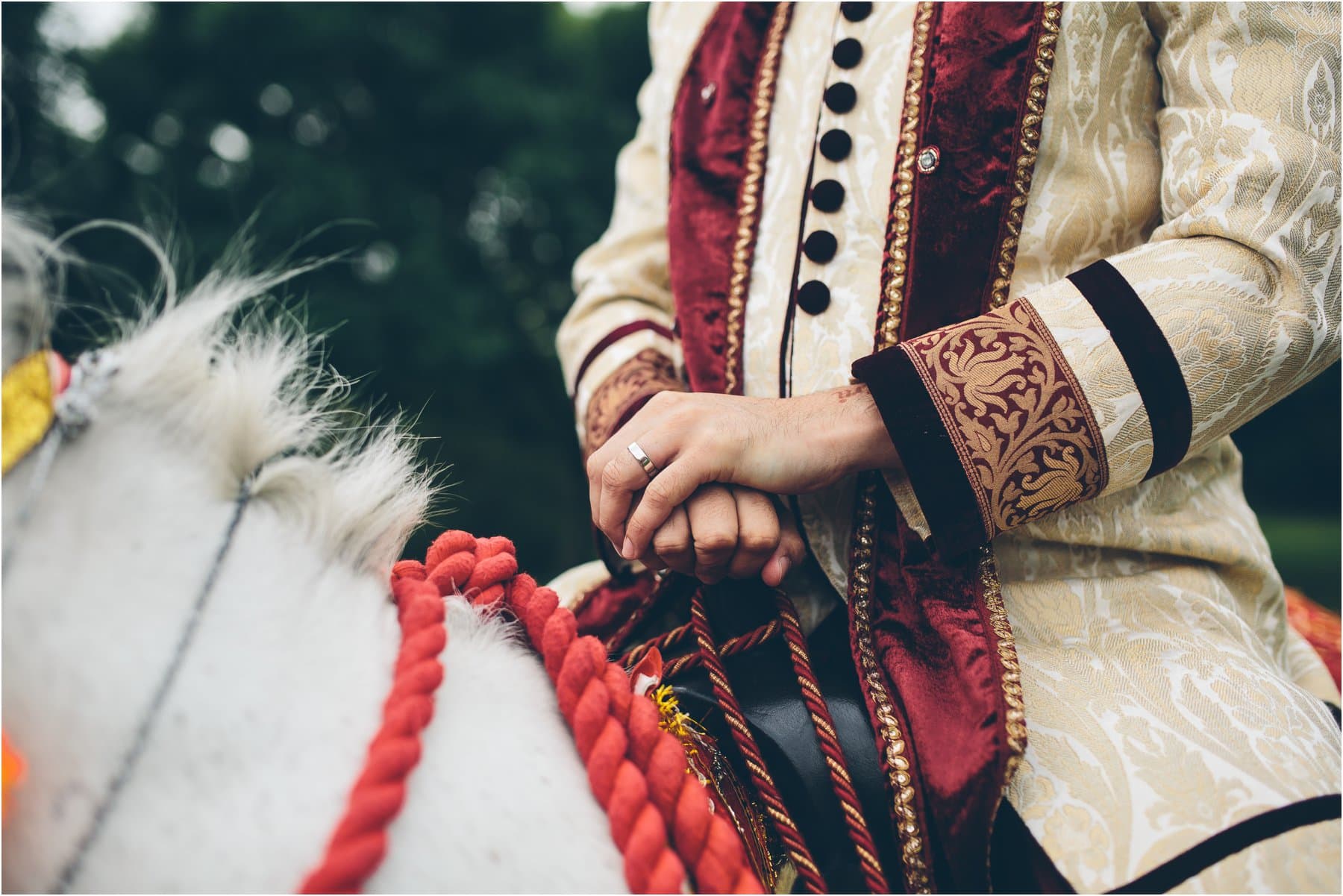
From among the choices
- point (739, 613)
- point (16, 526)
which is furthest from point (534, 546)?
point (16, 526)

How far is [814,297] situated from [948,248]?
174mm

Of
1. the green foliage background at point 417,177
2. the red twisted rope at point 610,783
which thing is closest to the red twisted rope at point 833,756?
the red twisted rope at point 610,783

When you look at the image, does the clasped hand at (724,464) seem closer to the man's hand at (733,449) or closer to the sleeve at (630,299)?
the man's hand at (733,449)

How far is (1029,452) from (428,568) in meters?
0.65

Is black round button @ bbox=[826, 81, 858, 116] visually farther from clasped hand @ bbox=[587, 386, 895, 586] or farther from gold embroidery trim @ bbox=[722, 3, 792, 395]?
clasped hand @ bbox=[587, 386, 895, 586]

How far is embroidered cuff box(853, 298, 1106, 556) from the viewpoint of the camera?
0.89 m

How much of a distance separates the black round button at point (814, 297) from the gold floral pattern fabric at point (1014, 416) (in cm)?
20

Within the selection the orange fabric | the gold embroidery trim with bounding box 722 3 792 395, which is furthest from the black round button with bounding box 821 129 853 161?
the orange fabric

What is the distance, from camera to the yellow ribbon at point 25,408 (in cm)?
59

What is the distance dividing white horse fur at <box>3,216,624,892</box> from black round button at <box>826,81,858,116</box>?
0.77m

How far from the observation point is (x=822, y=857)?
877 mm

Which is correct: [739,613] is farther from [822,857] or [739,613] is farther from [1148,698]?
[1148,698]

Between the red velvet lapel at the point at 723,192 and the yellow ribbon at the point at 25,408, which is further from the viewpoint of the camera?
the red velvet lapel at the point at 723,192

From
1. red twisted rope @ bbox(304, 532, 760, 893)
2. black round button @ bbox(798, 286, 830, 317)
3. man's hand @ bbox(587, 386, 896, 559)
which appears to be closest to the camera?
red twisted rope @ bbox(304, 532, 760, 893)
